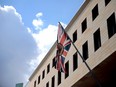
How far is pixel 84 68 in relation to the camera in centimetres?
2909

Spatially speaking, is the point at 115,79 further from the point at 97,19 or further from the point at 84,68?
the point at 97,19

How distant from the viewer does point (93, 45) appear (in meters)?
29.0

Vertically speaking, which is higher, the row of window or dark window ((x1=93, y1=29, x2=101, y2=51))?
the row of window

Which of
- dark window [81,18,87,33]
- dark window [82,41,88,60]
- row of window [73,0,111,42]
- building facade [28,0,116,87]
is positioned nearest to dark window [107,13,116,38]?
building facade [28,0,116,87]

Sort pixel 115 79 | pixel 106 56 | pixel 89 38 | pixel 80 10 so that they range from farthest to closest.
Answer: pixel 80 10 < pixel 89 38 < pixel 115 79 < pixel 106 56

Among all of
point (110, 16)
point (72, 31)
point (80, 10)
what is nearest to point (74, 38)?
point (72, 31)

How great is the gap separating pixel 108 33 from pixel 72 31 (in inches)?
351

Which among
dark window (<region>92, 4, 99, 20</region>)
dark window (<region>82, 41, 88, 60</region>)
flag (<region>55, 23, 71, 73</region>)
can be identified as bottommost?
flag (<region>55, 23, 71, 73</region>)

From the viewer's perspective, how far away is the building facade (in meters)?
26.4

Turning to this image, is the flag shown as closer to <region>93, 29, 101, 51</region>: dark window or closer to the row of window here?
<region>93, 29, 101, 51</region>: dark window

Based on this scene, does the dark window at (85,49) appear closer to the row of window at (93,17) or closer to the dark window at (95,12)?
the row of window at (93,17)

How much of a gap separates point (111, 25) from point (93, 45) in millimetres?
2946

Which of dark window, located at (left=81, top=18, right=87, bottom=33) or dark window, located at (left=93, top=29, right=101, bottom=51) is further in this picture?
dark window, located at (left=81, top=18, right=87, bottom=33)

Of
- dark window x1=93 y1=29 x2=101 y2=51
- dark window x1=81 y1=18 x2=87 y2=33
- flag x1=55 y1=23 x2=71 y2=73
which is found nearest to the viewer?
flag x1=55 y1=23 x2=71 y2=73
